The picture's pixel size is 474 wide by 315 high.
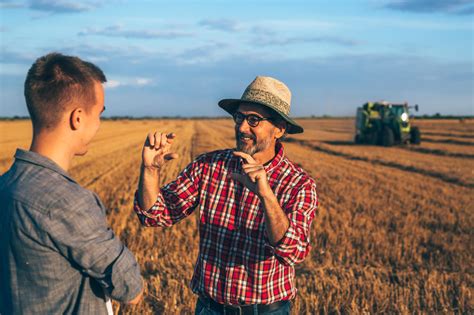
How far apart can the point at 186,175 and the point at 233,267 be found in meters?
0.59

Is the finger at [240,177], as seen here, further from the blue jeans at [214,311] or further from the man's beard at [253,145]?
the blue jeans at [214,311]

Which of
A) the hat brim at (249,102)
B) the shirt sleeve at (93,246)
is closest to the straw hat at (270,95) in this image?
the hat brim at (249,102)

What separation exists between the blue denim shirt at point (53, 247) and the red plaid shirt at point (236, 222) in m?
0.88

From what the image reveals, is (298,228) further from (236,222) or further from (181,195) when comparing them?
(181,195)

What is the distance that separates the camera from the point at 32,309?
189 centimetres

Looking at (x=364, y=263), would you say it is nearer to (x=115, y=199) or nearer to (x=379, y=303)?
(x=379, y=303)

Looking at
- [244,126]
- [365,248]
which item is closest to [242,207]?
[244,126]

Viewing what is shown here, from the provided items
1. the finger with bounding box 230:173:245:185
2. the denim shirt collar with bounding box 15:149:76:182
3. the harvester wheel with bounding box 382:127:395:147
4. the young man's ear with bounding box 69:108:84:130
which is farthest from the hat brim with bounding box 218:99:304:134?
the harvester wheel with bounding box 382:127:395:147

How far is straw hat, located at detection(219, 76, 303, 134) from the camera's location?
2.92 metres

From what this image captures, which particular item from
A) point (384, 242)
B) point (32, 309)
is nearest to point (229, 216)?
point (32, 309)

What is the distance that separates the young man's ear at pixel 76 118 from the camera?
6.45 feet

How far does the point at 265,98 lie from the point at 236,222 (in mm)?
670

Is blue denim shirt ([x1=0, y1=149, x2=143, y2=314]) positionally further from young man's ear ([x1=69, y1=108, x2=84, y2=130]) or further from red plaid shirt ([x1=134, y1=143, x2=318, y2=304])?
red plaid shirt ([x1=134, y1=143, x2=318, y2=304])

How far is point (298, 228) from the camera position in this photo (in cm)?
257
